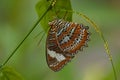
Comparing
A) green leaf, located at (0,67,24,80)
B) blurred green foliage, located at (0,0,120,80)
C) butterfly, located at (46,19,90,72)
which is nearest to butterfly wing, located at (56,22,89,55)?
butterfly, located at (46,19,90,72)

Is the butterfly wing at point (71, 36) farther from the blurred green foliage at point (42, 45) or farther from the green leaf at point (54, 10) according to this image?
the blurred green foliage at point (42, 45)

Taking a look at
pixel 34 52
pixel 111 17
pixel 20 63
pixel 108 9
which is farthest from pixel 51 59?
pixel 108 9

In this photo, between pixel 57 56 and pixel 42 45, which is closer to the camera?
pixel 57 56

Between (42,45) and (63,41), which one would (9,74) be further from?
(42,45)

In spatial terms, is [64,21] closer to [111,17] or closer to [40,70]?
[40,70]

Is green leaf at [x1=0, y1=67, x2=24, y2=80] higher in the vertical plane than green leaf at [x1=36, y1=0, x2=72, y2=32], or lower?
lower

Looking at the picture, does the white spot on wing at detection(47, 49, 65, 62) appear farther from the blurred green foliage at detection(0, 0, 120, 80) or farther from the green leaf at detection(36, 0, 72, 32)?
the blurred green foliage at detection(0, 0, 120, 80)

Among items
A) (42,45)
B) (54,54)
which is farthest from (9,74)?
(42,45)
